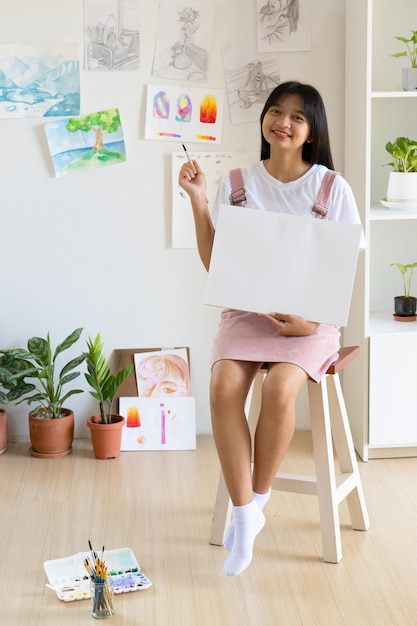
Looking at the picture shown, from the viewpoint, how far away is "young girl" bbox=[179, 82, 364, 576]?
240cm

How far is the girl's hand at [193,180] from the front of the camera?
262cm

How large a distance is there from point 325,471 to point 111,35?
1781mm

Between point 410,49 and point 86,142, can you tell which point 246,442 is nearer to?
point 86,142

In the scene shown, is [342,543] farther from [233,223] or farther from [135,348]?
[135,348]

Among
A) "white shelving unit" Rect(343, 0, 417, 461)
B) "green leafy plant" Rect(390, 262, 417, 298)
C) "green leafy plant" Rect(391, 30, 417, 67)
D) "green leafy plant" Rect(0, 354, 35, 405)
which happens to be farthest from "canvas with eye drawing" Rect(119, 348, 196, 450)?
"green leafy plant" Rect(391, 30, 417, 67)

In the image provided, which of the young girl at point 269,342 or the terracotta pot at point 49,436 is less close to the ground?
the young girl at point 269,342

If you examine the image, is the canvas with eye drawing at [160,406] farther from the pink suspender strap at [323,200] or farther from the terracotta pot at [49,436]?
the pink suspender strap at [323,200]

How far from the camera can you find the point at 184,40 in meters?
3.40

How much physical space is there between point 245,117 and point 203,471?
130 centimetres

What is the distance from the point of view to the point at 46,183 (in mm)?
3465

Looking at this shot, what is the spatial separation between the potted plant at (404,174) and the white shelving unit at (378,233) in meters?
0.06

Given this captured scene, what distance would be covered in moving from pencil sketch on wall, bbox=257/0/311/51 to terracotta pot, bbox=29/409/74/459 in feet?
5.12

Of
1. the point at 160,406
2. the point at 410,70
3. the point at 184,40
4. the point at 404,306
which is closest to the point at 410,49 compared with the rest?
the point at 410,70

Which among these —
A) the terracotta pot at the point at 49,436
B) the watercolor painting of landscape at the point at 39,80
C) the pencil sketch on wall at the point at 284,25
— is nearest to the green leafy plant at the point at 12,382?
the terracotta pot at the point at 49,436
